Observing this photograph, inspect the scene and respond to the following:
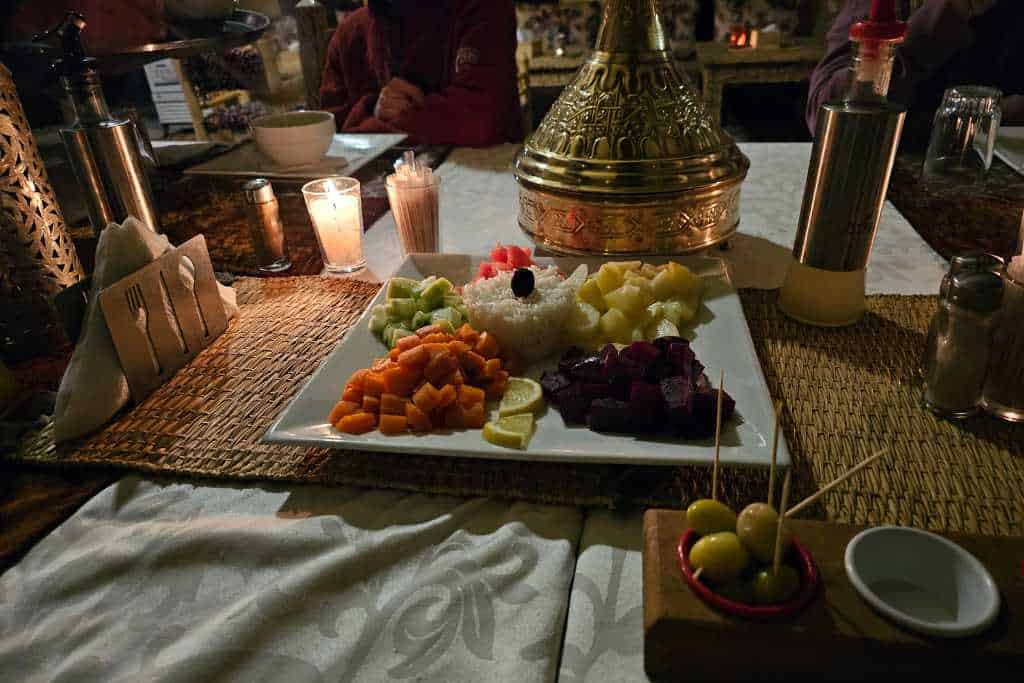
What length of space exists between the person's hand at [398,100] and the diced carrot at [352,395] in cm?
153

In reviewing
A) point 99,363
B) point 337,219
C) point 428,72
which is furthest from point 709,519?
point 428,72

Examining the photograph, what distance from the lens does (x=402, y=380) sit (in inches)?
30.9

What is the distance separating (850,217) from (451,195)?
983 millimetres

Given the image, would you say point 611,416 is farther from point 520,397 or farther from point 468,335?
point 468,335

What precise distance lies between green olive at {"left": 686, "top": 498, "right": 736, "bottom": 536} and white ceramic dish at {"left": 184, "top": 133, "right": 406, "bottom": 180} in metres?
1.38

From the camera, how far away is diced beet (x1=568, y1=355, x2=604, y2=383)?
2.56ft

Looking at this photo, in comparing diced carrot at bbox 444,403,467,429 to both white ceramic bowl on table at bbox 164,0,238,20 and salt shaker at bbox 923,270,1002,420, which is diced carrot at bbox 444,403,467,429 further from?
white ceramic bowl on table at bbox 164,0,238,20

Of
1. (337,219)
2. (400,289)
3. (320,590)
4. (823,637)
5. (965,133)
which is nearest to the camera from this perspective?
(823,637)

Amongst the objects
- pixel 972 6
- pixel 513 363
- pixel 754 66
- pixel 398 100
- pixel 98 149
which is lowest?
pixel 754 66

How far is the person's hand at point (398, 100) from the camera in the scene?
213 cm

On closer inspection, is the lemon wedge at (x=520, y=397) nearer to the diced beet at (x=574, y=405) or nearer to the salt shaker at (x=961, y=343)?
the diced beet at (x=574, y=405)

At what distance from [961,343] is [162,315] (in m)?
1.03

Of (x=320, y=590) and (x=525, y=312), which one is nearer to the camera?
(x=320, y=590)

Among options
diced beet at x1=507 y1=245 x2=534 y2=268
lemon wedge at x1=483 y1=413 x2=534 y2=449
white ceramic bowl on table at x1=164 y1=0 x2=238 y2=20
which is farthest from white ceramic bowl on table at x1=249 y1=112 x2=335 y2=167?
lemon wedge at x1=483 y1=413 x2=534 y2=449
